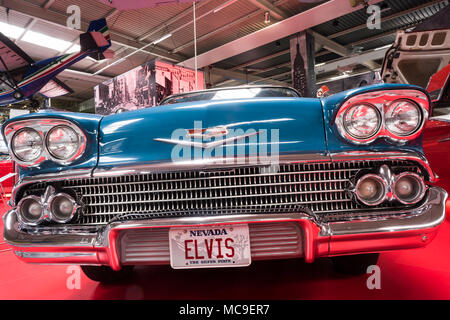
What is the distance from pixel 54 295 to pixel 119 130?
108 cm

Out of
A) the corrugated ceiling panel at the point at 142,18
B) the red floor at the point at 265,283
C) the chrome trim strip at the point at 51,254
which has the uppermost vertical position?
the corrugated ceiling panel at the point at 142,18

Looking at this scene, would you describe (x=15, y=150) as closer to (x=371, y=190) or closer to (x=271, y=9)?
(x=371, y=190)

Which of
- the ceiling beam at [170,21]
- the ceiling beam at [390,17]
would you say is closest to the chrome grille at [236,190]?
the ceiling beam at [170,21]

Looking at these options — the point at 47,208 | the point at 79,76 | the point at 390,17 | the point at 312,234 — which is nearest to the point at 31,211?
the point at 47,208

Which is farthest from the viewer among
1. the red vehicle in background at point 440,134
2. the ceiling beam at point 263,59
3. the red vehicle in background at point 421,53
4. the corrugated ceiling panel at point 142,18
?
the ceiling beam at point 263,59

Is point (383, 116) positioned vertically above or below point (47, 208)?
above

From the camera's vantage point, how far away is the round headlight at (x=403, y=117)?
1.21 metres

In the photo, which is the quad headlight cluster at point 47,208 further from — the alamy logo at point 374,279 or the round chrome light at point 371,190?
the alamy logo at point 374,279

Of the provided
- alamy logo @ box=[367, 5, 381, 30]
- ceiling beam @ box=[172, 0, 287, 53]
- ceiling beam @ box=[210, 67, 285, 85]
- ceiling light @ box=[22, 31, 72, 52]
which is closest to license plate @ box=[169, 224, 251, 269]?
ceiling beam @ box=[172, 0, 287, 53]

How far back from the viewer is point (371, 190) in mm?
1216

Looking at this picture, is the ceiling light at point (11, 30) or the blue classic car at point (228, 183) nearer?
the blue classic car at point (228, 183)

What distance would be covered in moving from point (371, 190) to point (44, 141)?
1562 mm

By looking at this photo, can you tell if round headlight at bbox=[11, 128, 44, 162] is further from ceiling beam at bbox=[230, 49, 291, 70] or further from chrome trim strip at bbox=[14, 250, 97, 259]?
ceiling beam at bbox=[230, 49, 291, 70]

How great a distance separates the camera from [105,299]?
148 centimetres
